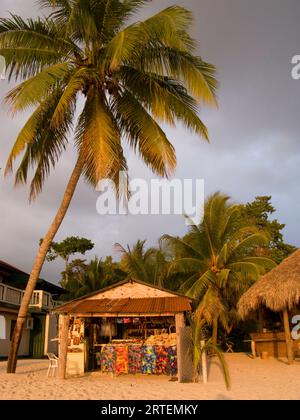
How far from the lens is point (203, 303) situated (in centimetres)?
1942

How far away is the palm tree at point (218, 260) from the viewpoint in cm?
1956

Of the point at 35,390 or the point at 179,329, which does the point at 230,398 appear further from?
the point at 35,390

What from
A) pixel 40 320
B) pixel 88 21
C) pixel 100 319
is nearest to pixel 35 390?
pixel 100 319

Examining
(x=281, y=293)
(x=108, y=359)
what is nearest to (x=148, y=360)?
(x=108, y=359)

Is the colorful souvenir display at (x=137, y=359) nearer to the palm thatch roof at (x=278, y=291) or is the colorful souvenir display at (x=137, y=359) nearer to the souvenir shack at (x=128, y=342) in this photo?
the souvenir shack at (x=128, y=342)

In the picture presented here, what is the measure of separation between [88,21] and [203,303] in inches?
524

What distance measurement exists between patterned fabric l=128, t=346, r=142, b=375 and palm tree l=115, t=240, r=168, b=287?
1042 centimetres

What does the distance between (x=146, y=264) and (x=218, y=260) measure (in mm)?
4928

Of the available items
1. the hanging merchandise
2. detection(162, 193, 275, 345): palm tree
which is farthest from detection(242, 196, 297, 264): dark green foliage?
the hanging merchandise

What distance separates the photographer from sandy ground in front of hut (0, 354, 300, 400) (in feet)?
26.6

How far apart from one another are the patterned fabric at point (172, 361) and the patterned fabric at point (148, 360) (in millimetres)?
510

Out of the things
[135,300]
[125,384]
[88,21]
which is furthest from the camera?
[135,300]

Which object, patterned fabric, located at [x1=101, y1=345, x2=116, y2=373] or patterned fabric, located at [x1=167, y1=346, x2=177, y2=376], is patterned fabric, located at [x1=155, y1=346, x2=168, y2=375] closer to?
patterned fabric, located at [x1=167, y1=346, x2=177, y2=376]

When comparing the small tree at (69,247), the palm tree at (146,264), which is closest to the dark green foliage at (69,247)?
the small tree at (69,247)
